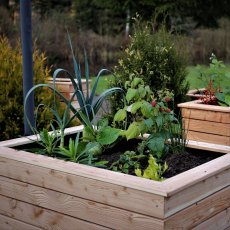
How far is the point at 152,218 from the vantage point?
7.99 feet

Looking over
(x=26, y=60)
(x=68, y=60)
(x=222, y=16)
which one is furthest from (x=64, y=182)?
(x=222, y=16)

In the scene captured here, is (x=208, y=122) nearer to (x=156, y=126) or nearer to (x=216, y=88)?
(x=216, y=88)

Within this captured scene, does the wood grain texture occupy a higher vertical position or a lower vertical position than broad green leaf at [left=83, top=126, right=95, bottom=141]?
lower

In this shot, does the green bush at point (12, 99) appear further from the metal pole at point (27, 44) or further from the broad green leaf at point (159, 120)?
the broad green leaf at point (159, 120)

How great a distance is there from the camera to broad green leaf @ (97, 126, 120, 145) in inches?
134

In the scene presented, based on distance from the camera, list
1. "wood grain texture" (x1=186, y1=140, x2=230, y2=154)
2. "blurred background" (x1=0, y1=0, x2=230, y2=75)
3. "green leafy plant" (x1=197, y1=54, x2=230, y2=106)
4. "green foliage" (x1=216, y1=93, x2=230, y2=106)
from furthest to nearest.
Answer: "blurred background" (x1=0, y1=0, x2=230, y2=75) < "green leafy plant" (x1=197, y1=54, x2=230, y2=106) < "green foliage" (x1=216, y1=93, x2=230, y2=106) < "wood grain texture" (x1=186, y1=140, x2=230, y2=154)

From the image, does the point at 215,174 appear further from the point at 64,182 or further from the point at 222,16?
the point at 222,16

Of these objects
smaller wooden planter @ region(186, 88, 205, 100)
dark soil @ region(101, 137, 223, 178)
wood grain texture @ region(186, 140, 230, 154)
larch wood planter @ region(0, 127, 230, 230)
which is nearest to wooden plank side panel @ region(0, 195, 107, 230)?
larch wood planter @ region(0, 127, 230, 230)

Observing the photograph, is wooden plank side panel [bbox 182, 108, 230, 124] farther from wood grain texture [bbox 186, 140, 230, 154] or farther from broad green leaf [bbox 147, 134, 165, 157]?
broad green leaf [bbox 147, 134, 165, 157]

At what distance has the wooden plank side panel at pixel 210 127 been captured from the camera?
4.88 m

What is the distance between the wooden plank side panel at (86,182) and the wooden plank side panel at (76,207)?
0.03 m

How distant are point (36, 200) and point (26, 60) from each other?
1.26m

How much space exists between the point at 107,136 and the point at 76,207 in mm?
771

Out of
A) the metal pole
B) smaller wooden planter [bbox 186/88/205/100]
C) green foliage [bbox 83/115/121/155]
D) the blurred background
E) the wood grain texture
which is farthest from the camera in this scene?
the blurred background
